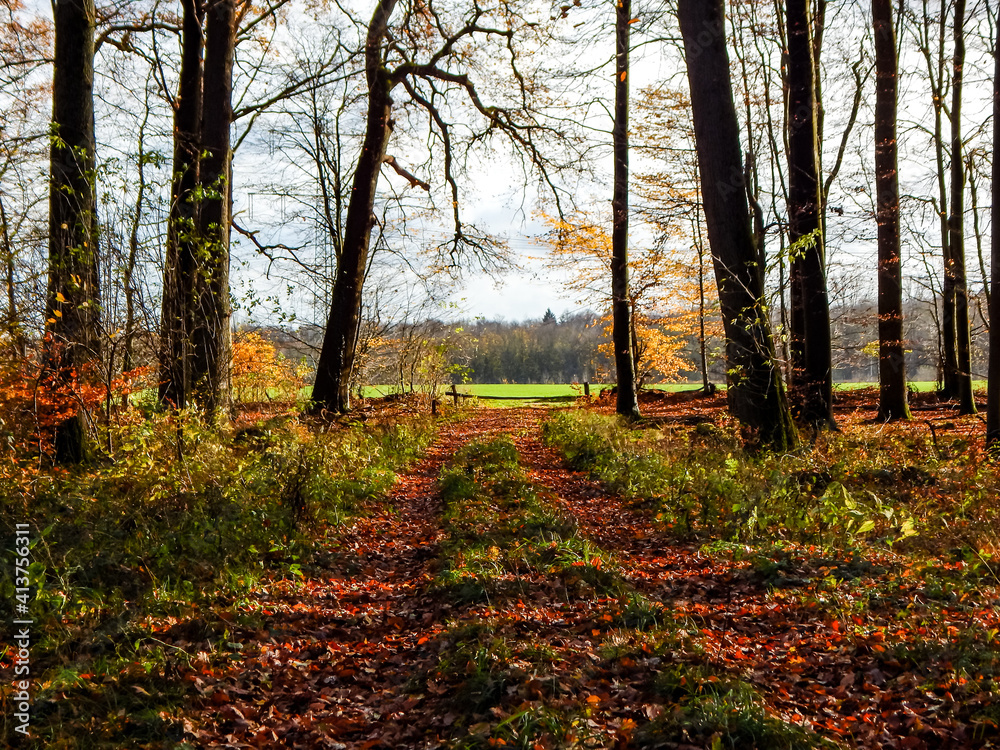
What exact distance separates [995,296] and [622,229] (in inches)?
336

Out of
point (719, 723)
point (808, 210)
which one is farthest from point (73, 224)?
point (808, 210)

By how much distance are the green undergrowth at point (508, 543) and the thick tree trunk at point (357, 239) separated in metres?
4.78

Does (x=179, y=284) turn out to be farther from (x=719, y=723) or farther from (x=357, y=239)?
(x=719, y=723)

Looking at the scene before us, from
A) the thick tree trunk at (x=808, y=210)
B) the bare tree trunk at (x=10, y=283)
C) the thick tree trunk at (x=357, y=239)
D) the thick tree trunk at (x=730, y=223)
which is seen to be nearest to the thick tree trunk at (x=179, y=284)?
the bare tree trunk at (x=10, y=283)

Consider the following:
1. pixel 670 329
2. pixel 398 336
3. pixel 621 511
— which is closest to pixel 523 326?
pixel 670 329

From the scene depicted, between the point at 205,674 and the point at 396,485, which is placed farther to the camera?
the point at 396,485

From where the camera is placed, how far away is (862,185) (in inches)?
595

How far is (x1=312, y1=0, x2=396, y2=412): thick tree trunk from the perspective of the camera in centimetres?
1188

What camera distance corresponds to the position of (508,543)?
5254 millimetres

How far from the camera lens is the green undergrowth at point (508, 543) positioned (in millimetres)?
4363

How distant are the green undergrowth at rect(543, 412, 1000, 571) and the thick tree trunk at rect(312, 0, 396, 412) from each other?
17.8 feet

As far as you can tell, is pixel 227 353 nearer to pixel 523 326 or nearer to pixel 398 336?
pixel 398 336

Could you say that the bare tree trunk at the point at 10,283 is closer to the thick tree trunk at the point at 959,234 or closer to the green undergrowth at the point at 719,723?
the green undergrowth at the point at 719,723

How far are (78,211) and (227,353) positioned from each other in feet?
9.74
